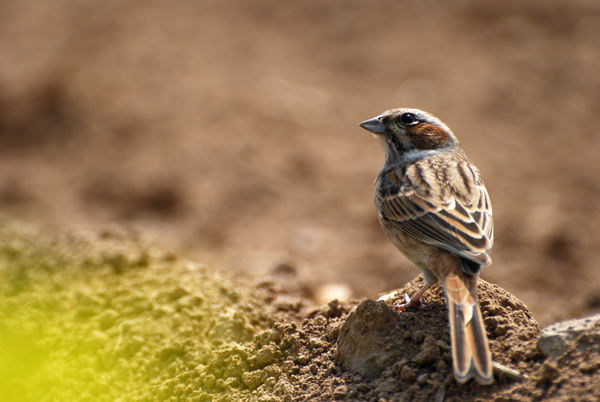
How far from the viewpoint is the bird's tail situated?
2934 millimetres

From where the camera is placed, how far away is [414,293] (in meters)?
4.09

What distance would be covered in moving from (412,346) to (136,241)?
9.35ft

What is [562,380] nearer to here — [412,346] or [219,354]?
[412,346]

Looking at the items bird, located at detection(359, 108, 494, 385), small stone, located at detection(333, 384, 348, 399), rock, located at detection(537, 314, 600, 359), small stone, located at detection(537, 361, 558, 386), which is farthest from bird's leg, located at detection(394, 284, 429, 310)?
small stone, located at detection(537, 361, 558, 386)

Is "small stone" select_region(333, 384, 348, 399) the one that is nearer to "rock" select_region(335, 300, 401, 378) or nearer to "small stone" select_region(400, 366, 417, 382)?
"rock" select_region(335, 300, 401, 378)

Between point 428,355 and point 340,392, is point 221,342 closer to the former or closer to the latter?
point 340,392

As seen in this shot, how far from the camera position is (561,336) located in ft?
10.2

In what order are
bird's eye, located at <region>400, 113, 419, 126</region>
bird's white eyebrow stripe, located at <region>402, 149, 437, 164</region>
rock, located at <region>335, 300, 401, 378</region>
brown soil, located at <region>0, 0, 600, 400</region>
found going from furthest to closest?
brown soil, located at <region>0, 0, 600, 400</region>
bird's eye, located at <region>400, 113, 419, 126</region>
bird's white eyebrow stripe, located at <region>402, 149, 437, 164</region>
rock, located at <region>335, 300, 401, 378</region>

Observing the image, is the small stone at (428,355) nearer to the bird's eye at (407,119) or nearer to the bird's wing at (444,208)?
the bird's wing at (444,208)

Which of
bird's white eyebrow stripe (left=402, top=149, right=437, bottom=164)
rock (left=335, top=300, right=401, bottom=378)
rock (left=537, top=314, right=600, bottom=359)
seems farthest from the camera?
bird's white eyebrow stripe (left=402, top=149, right=437, bottom=164)

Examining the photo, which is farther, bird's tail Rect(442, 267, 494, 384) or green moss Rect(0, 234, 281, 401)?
green moss Rect(0, 234, 281, 401)

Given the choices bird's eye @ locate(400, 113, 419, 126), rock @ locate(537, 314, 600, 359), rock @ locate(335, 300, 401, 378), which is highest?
bird's eye @ locate(400, 113, 419, 126)

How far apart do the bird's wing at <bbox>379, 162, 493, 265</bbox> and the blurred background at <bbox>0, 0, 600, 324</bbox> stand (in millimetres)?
1407

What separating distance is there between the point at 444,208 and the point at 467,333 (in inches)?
44.6
